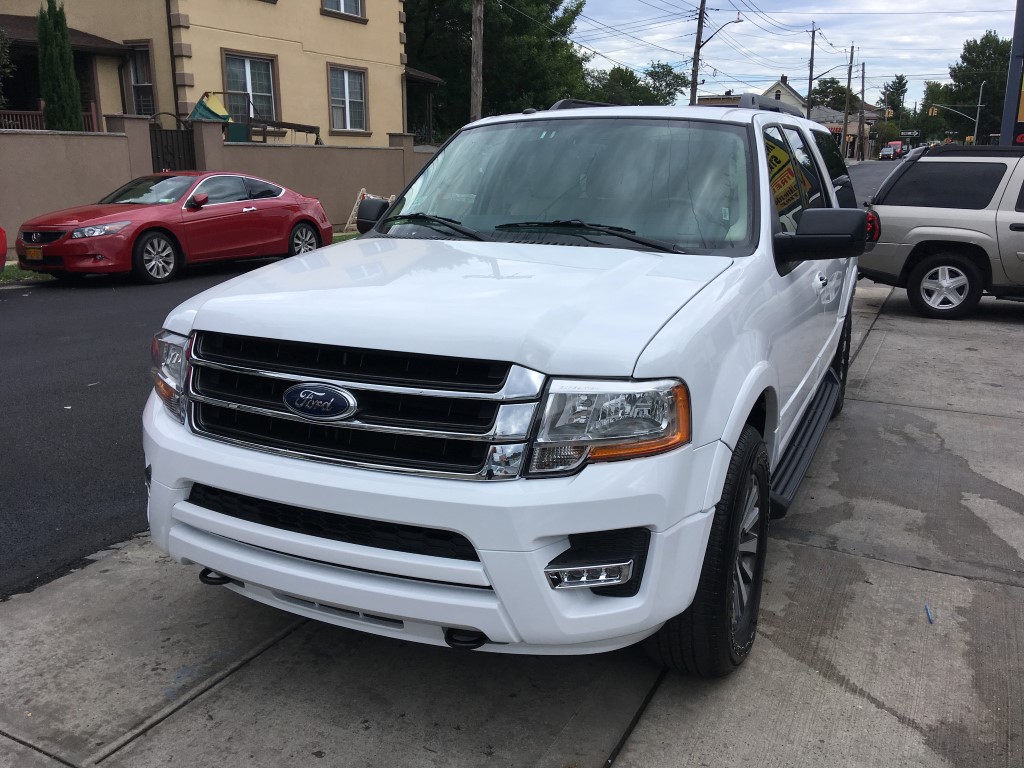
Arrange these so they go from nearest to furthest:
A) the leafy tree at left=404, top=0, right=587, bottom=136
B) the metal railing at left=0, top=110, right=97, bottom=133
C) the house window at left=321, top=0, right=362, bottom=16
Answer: the metal railing at left=0, top=110, right=97, bottom=133
the house window at left=321, top=0, right=362, bottom=16
the leafy tree at left=404, top=0, right=587, bottom=136

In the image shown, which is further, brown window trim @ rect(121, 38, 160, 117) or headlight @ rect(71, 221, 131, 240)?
brown window trim @ rect(121, 38, 160, 117)

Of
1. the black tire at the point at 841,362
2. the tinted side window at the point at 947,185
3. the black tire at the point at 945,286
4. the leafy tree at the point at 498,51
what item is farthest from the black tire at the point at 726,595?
the leafy tree at the point at 498,51

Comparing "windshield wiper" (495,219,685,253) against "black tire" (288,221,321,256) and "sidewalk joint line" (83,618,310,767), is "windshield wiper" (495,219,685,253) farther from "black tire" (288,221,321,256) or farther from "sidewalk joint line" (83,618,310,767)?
"black tire" (288,221,321,256)

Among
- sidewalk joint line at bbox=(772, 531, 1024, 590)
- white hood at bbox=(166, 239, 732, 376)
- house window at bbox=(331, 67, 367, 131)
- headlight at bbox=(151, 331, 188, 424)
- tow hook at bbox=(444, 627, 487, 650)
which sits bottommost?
sidewalk joint line at bbox=(772, 531, 1024, 590)

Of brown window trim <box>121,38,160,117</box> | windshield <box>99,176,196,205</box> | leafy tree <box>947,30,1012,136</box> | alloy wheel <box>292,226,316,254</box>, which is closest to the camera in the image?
windshield <box>99,176,196,205</box>

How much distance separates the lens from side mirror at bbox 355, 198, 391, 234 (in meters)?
4.51

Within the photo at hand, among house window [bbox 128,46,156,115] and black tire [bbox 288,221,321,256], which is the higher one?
house window [bbox 128,46,156,115]

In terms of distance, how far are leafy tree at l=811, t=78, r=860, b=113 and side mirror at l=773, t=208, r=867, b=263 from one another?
144 metres

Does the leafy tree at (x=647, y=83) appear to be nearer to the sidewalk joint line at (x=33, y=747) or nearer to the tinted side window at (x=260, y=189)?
the tinted side window at (x=260, y=189)

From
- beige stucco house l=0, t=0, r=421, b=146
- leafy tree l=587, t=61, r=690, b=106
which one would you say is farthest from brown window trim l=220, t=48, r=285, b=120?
leafy tree l=587, t=61, r=690, b=106

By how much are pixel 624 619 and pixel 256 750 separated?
1.20 meters

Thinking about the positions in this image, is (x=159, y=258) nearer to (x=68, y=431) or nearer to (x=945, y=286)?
(x=68, y=431)

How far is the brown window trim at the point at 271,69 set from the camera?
20.5 m

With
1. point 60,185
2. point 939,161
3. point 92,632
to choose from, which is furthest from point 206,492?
point 60,185
